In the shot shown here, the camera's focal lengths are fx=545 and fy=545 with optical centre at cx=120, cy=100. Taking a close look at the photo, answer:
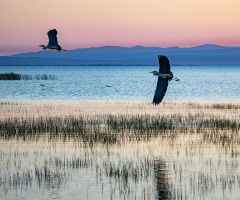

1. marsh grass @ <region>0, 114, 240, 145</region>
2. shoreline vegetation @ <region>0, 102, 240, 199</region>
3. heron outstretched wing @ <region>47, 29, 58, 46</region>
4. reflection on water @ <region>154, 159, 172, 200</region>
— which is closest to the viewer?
reflection on water @ <region>154, 159, 172, 200</region>

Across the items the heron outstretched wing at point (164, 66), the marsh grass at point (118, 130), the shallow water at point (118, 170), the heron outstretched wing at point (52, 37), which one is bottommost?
the shallow water at point (118, 170)

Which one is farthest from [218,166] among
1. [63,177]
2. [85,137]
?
[85,137]

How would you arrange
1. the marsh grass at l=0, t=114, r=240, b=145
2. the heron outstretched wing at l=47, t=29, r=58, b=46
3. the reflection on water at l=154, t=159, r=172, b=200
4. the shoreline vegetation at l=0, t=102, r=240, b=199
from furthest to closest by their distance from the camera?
the heron outstretched wing at l=47, t=29, r=58, b=46 < the marsh grass at l=0, t=114, r=240, b=145 < the shoreline vegetation at l=0, t=102, r=240, b=199 < the reflection on water at l=154, t=159, r=172, b=200

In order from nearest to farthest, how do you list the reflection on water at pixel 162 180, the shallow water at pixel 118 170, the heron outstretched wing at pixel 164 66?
1. the reflection on water at pixel 162 180
2. the shallow water at pixel 118 170
3. the heron outstretched wing at pixel 164 66

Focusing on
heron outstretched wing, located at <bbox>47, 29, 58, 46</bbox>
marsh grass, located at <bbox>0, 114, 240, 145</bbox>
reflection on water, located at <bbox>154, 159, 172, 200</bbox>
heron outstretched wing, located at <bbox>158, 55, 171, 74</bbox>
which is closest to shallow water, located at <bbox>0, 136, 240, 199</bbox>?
reflection on water, located at <bbox>154, 159, 172, 200</bbox>

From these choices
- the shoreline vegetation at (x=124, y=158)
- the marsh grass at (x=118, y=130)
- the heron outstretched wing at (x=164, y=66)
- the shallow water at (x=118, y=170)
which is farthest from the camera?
the marsh grass at (x=118, y=130)

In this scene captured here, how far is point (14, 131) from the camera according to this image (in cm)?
2081

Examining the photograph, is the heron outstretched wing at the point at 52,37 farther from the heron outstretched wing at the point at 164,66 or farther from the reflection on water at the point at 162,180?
the reflection on water at the point at 162,180

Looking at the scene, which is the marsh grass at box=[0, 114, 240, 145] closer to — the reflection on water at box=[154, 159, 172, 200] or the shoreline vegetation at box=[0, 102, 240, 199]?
the shoreline vegetation at box=[0, 102, 240, 199]

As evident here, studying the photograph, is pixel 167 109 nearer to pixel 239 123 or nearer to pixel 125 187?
pixel 239 123

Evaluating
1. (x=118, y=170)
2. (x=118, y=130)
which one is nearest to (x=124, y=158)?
(x=118, y=170)

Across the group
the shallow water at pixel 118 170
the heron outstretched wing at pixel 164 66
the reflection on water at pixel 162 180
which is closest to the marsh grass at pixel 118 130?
the shallow water at pixel 118 170

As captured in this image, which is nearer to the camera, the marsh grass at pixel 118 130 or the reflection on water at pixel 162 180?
the reflection on water at pixel 162 180

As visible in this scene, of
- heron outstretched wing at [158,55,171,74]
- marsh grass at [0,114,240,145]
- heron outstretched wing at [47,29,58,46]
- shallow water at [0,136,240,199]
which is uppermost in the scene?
heron outstretched wing at [47,29,58,46]
